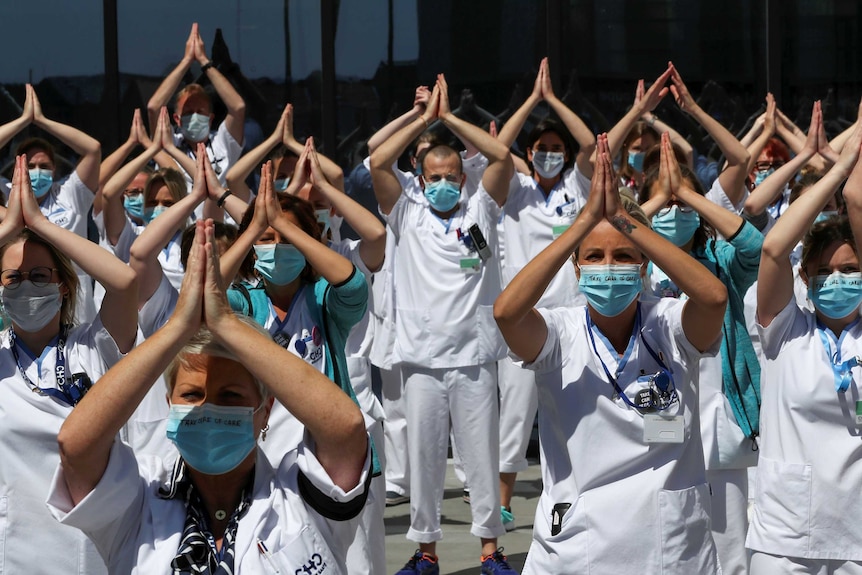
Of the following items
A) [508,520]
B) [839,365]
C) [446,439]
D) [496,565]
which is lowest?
[508,520]

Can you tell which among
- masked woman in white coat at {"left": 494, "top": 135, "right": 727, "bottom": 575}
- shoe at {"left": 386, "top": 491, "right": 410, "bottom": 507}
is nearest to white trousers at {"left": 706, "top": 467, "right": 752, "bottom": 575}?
masked woman in white coat at {"left": 494, "top": 135, "right": 727, "bottom": 575}

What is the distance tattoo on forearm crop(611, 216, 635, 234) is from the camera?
4.01 m

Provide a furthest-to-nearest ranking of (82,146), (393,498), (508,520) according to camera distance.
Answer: (393,498), (82,146), (508,520)

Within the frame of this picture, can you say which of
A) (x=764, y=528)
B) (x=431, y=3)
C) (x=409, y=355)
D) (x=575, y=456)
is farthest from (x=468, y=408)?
(x=431, y=3)

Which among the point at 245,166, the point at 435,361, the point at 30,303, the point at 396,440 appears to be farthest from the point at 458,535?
the point at 30,303

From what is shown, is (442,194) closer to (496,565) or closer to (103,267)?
(496,565)

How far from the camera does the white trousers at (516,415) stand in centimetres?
823

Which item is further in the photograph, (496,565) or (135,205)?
(135,205)

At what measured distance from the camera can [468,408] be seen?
289 inches

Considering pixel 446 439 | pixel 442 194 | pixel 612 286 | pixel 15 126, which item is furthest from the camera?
pixel 15 126

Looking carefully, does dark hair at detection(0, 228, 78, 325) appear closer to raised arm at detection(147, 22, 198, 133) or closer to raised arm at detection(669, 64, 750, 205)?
Result: raised arm at detection(669, 64, 750, 205)

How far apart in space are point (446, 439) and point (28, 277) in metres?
3.28

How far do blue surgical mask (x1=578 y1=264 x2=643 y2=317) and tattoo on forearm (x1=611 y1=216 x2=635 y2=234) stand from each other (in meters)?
0.17

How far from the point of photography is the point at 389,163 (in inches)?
291
